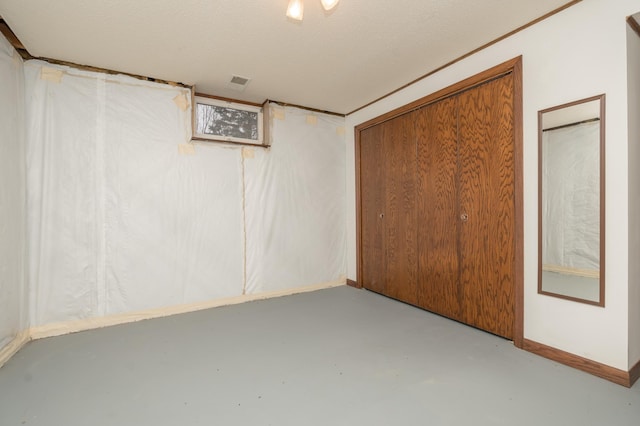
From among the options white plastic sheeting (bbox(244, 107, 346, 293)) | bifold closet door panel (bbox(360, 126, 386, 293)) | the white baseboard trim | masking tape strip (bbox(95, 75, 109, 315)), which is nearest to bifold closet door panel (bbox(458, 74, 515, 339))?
bifold closet door panel (bbox(360, 126, 386, 293))

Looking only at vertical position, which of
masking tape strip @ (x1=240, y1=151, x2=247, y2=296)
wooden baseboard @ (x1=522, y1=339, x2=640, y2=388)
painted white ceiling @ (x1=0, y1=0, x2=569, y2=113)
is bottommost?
wooden baseboard @ (x1=522, y1=339, x2=640, y2=388)

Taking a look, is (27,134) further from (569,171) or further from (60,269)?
(569,171)

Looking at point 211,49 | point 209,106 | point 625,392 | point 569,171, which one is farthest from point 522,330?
point 209,106

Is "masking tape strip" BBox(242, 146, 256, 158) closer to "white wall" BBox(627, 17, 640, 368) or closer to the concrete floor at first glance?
the concrete floor

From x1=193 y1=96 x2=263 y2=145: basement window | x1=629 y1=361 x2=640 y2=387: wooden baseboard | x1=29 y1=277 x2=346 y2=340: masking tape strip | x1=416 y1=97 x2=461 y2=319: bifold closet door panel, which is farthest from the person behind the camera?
x1=193 y1=96 x2=263 y2=145: basement window

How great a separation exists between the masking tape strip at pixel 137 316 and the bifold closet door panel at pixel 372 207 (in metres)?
0.88

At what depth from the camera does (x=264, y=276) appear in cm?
367

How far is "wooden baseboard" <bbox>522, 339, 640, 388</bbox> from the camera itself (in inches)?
69.2

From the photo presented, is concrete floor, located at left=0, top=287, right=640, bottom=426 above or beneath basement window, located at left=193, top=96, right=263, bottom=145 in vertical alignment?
beneath

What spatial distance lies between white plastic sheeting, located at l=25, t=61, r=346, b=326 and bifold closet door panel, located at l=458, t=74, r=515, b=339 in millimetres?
1955

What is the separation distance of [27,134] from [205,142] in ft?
4.79

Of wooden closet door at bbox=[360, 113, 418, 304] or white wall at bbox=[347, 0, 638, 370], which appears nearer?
white wall at bbox=[347, 0, 638, 370]

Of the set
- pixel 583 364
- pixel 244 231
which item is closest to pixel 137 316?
pixel 244 231

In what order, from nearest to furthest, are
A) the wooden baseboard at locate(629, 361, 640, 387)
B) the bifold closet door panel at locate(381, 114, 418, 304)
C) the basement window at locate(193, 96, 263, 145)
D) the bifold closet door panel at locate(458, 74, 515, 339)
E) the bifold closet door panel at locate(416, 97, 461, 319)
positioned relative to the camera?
the wooden baseboard at locate(629, 361, 640, 387), the bifold closet door panel at locate(458, 74, 515, 339), the bifold closet door panel at locate(416, 97, 461, 319), the bifold closet door panel at locate(381, 114, 418, 304), the basement window at locate(193, 96, 263, 145)
